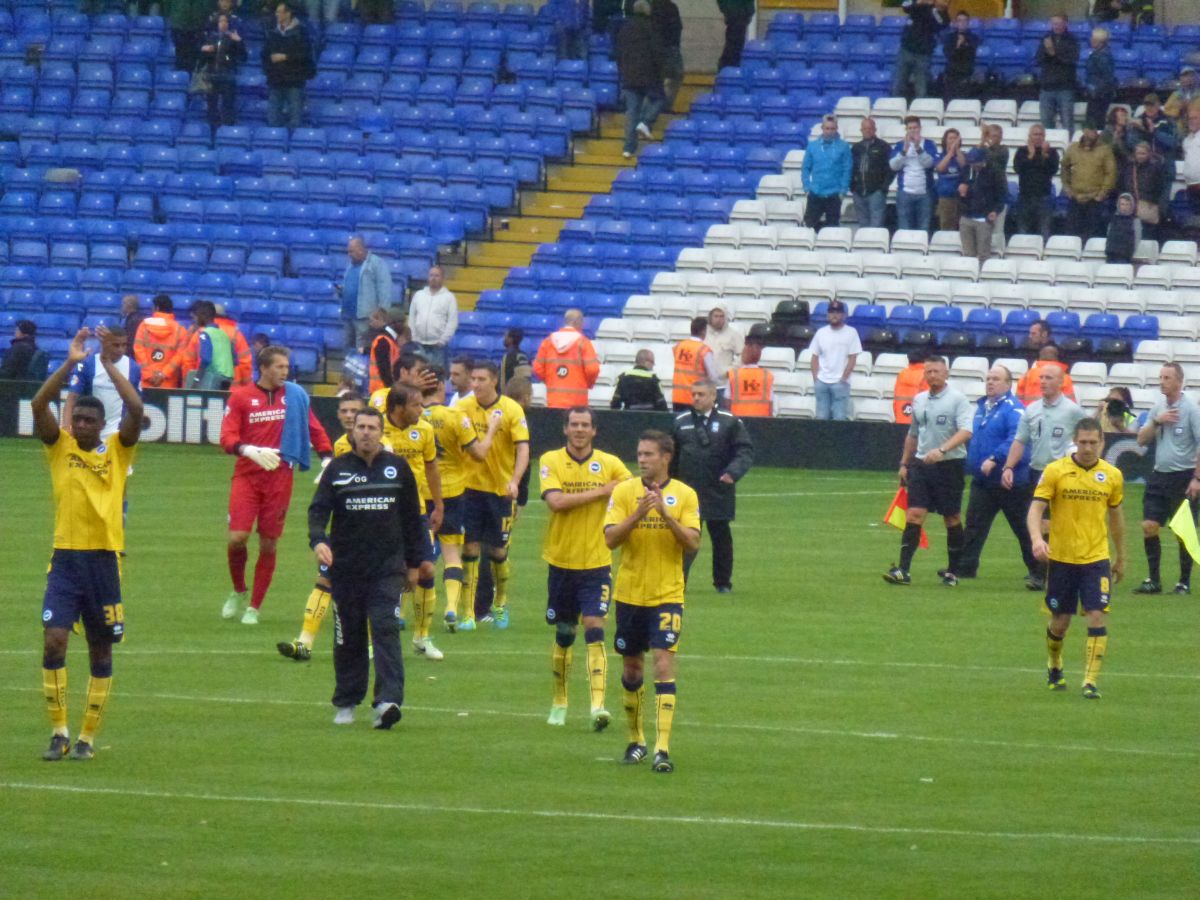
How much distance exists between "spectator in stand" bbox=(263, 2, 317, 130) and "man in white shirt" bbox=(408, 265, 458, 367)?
7.59 m

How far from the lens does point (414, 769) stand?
1123 cm

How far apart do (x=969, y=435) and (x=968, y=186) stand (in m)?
12.1

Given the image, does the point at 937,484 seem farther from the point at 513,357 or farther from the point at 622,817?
the point at 513,357

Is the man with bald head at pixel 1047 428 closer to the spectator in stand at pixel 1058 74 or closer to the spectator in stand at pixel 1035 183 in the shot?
the spectator in stand at pixel 1035 183

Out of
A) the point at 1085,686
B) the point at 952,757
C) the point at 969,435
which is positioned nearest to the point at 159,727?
the point at 952,757

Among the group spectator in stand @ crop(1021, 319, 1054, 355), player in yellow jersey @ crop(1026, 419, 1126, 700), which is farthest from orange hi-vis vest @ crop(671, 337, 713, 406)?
player in yellow jersey @ crop(1026, 419, 1126, 700)

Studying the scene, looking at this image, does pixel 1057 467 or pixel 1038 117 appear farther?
pixel 1038 117

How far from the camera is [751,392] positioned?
30.0 metres

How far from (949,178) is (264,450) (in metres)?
18.3

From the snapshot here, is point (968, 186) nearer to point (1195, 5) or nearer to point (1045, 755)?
point (1195, 5)

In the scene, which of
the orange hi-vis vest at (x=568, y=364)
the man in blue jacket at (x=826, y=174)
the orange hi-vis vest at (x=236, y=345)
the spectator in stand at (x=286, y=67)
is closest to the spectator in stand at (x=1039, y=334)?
the man in blue jacket at (x=826, y=174)

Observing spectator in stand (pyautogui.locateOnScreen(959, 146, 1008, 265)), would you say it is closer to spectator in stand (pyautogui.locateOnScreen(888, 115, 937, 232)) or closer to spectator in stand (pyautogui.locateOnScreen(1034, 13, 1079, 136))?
spectator in stand (pyautogui.locateOnScreen(888, 115, 937, 232))

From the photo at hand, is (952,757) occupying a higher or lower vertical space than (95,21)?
lower

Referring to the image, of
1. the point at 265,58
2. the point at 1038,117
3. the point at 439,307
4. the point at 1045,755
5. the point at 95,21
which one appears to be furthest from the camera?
the point at 95,21
